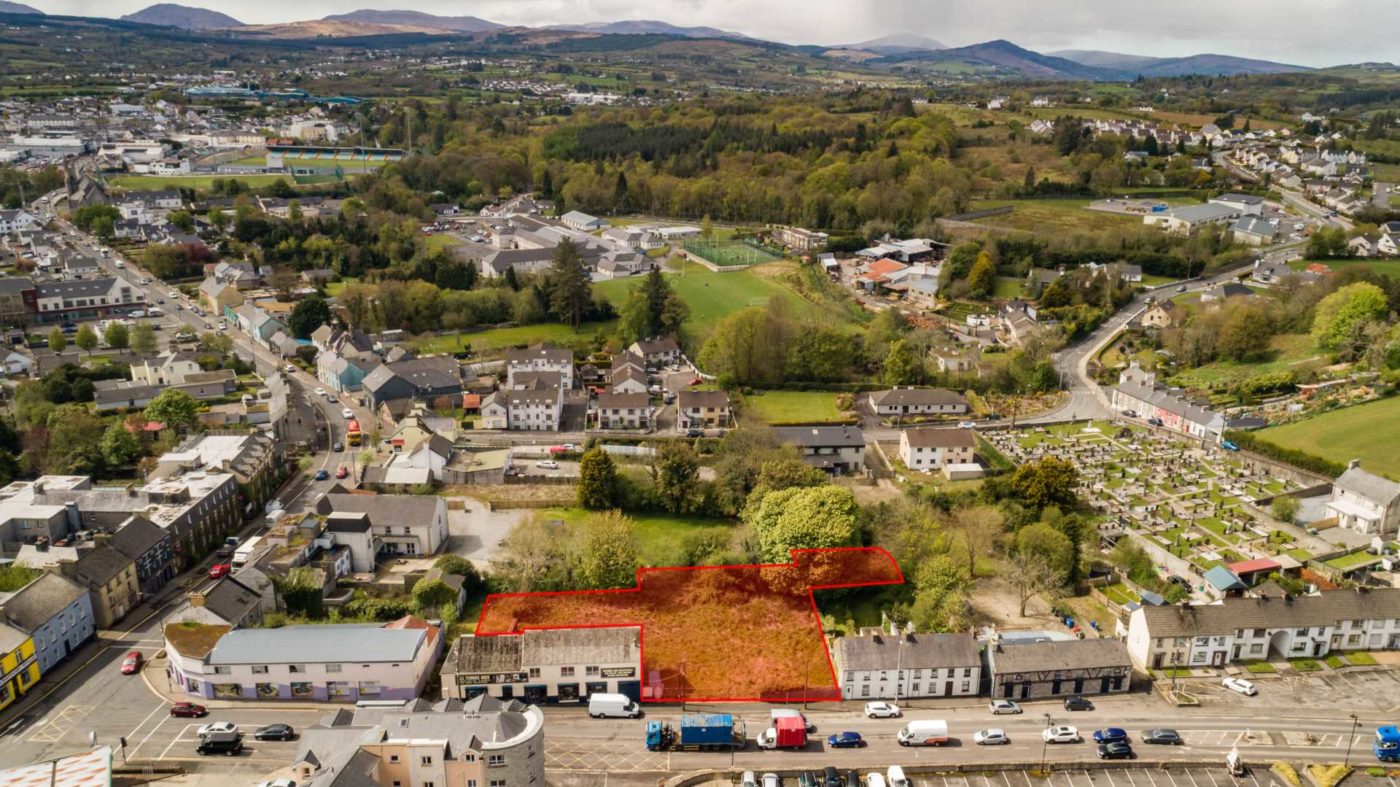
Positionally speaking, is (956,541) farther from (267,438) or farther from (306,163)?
(306,163)

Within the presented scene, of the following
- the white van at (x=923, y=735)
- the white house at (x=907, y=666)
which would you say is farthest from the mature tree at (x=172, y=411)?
the white van at (x=923, y=735)

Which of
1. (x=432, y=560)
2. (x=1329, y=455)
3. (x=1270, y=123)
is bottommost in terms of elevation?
(x=432, y=560)

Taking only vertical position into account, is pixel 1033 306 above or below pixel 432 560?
above

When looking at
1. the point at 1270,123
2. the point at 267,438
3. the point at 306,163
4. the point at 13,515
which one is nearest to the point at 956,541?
the point at 267,438

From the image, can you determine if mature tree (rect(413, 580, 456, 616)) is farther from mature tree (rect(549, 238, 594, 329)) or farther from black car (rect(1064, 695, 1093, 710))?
mature tree (rect(549, 238, 594, 329))

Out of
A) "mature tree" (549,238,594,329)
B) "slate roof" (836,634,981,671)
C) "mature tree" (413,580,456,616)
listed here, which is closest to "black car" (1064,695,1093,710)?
"slate roof" (836,634,981,671)

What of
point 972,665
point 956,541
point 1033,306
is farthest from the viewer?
point 1033,306

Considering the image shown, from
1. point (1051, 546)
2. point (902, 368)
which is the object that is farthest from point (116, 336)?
point (1051, 546)
